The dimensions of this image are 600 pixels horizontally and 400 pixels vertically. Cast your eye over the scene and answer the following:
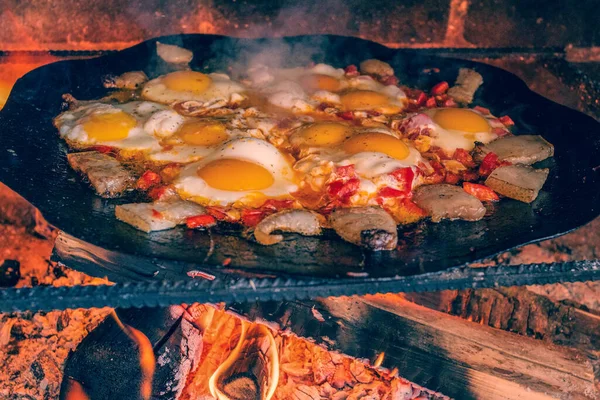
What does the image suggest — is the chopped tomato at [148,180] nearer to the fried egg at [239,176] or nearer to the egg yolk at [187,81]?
the fried egg at [239,176]

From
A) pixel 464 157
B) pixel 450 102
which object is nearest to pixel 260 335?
pixel 464 157

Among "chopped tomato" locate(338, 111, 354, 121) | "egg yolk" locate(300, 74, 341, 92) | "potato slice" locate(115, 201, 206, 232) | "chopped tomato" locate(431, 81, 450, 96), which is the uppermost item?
"chopped tomato" locate(431, 81, 450, 96)

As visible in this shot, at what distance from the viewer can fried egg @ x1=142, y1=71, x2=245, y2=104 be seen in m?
4.80

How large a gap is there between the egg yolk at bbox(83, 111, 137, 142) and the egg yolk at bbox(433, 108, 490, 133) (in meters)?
2.62

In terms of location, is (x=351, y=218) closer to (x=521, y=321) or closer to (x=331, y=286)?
(x=331, y=286)

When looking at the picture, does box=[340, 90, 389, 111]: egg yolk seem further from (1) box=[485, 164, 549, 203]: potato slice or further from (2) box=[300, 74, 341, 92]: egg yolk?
(1) box=[485, 164, 549, 203]: potato slice

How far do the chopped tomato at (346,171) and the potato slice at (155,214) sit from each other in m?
1.05

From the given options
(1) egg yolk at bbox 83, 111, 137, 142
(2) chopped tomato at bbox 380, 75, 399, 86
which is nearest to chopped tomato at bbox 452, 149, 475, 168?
(2) chopped tomato at bbox 380, 75, 399, 86

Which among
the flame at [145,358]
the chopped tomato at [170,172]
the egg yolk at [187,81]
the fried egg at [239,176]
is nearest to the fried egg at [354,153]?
the fried egg at [239,176]

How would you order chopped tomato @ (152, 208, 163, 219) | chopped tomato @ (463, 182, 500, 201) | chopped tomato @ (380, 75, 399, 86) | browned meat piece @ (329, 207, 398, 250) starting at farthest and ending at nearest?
chopped tomato @ (380, 75, 399, 86), chopped tomato @ (463, 182, 500, 201), chopped tomato @ (152, 208, 163, 219), browned meat piece @ (329, 207, 398, 250)

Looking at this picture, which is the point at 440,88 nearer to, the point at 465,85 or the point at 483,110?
the point at 465,85

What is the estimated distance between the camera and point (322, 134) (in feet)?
14.0

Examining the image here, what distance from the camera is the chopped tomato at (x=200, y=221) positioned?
3.26 m

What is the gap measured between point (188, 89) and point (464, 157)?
2535 millimetres
